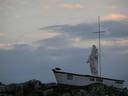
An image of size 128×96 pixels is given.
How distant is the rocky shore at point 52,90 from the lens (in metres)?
60.3

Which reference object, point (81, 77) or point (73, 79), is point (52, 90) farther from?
point (81, 77)

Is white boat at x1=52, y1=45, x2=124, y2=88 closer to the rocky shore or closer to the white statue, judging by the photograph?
the white statue

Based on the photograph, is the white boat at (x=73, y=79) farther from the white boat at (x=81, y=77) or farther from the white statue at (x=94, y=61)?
the white statue at (x=94, y=61)

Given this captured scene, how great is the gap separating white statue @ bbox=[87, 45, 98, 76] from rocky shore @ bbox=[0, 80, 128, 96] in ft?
Answer: 14.9

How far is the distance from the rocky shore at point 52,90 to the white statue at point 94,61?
4.53 m

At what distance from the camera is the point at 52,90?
6166 centimetres

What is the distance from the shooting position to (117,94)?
6581 cm

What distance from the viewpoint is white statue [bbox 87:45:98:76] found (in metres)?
70.2

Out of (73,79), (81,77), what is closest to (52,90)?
(73,79)

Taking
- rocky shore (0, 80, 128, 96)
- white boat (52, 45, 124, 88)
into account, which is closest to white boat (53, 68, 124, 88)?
white boat (52, 45, 124, 88)

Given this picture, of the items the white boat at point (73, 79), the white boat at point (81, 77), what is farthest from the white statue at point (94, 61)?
the white boat at point (73, 79)

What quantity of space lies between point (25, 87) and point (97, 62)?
14.1 m

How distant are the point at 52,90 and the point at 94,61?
1180cm

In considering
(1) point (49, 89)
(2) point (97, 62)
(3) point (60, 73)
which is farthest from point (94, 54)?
(1) point (49, 89)
